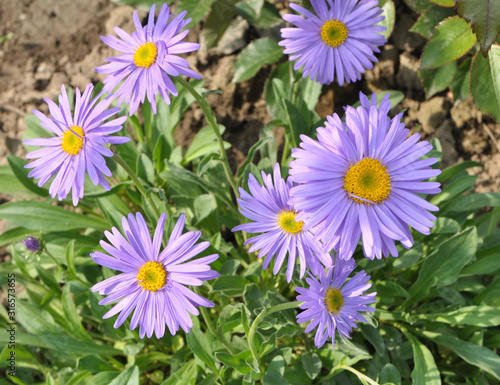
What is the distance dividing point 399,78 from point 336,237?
2.53 meters

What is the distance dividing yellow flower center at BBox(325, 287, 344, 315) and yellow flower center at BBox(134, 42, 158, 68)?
4.23ft

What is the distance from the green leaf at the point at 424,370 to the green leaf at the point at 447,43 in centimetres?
174

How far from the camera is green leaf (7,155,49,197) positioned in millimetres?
3086

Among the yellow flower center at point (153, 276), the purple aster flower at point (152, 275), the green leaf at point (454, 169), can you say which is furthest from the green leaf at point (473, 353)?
the yellow flower center at point (153, 276)

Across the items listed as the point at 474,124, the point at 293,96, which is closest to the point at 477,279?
the point at 474,124

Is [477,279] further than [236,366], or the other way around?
[477,279]

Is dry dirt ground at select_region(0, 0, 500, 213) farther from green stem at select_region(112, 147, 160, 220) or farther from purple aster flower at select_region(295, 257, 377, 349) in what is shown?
purple aster flower at select_region(295, 257, 377, 349)

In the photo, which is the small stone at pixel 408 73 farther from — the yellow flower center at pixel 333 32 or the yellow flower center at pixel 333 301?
the yellow flower center at pixel 333 301

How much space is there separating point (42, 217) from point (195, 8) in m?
1.78

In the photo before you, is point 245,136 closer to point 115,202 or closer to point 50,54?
point 115,202

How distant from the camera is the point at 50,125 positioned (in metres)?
2.13

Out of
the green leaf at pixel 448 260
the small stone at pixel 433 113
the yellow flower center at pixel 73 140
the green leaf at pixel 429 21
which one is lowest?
the yellow flower center at pixel 73 140

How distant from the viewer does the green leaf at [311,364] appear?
2.48 meters

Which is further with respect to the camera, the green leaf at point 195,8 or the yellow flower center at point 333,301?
the green leaf at point 195,8
